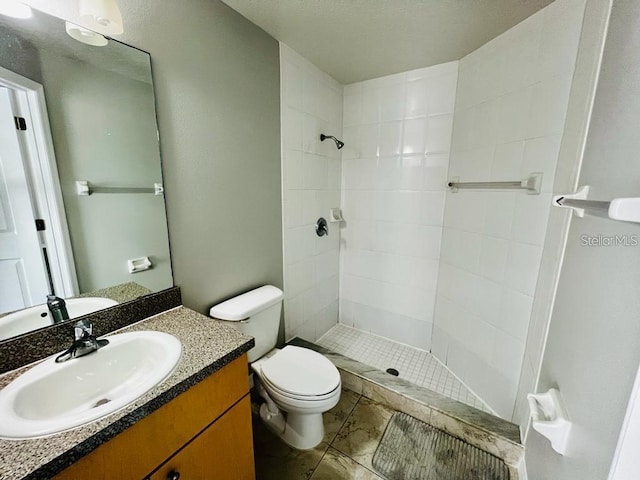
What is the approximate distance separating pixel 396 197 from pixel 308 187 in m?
0.70

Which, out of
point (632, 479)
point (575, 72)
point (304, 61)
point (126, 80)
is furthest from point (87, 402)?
point (575, 72)

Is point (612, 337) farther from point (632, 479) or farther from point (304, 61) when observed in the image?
point (304, 61)

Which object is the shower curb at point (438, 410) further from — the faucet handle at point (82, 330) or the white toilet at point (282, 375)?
the faucet handle at point (82, 330)

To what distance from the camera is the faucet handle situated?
0.85 meters

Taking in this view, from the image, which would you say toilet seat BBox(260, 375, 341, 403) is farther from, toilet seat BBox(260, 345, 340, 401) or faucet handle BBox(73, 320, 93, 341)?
faucet handle BBox(73, 320, 93, 341)

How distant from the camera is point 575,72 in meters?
1.11

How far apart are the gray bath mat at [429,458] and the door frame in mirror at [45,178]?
1600 millimetres

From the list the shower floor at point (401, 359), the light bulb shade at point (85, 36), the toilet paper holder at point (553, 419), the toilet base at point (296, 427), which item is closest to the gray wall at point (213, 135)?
the light bulb shade at point (85, 36)

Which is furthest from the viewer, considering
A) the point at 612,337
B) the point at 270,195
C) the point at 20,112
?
the point at 270,195

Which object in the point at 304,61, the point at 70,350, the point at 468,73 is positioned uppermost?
the point at 304,61

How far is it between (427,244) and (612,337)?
1473mm

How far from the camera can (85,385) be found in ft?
2.77

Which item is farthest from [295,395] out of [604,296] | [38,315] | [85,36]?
[85,36]

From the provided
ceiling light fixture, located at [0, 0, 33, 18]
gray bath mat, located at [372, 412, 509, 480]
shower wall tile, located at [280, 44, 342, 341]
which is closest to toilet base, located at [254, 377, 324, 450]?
gray bath mat, located at [372, 412, 509, 480]
